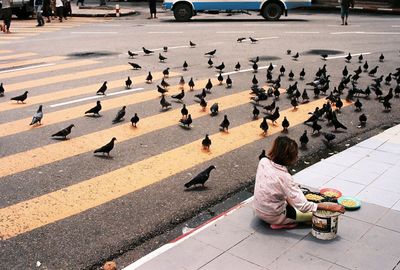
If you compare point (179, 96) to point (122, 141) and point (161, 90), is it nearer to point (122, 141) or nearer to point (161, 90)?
point (161, 90)

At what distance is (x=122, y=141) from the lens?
8.64m

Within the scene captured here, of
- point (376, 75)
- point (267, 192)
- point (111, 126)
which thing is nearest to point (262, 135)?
point (111, 126)

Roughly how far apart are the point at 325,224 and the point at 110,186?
10.7 ft

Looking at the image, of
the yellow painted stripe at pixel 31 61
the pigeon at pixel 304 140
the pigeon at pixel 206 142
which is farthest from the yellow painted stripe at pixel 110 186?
the yellow painted stripe at pixel 31 61

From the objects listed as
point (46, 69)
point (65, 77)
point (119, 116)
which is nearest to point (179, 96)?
point (119, 116)

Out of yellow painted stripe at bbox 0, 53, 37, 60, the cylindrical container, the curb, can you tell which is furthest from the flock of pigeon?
yellow painted stripe at bbox 0, 53, 37, 60

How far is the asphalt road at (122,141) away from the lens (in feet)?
18.4

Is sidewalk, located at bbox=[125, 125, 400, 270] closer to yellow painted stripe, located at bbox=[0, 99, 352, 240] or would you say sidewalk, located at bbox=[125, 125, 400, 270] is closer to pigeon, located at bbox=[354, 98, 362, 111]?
yellow painted stripe, located at bbox=[0, 99, 352, 240]

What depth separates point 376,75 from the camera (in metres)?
13.8

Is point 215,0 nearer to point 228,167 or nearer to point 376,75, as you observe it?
point 376,75

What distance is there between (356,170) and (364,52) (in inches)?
448

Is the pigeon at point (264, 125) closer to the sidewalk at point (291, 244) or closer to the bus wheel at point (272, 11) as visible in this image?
the sidewalk at point (291, 244)

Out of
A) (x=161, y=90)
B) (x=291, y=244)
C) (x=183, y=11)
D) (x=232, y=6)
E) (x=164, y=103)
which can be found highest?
(x=232, y=6)

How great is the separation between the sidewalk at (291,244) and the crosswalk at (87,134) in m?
1.76
